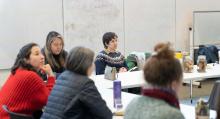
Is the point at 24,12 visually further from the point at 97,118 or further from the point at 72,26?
the point at 97,118

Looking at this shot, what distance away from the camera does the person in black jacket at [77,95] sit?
2.56 meters

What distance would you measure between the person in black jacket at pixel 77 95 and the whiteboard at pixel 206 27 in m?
5.05

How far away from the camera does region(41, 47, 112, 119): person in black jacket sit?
256cm

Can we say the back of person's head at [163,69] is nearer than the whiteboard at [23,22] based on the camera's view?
Yes

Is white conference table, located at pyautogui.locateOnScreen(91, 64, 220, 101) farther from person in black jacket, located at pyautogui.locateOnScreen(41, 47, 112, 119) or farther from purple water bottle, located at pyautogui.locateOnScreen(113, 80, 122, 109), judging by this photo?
person in black jacket, located at pyautogui.locateOnScreen(41, 47, 112, 119)

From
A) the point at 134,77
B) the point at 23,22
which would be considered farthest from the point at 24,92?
the point at 23,22

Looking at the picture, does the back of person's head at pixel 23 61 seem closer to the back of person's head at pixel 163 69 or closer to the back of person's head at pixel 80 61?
the back of person's head at pixel 80 61

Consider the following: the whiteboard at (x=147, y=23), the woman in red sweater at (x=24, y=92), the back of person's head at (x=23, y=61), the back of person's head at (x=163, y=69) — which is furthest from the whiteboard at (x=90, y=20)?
the back of person's head at (x=163, y=69)

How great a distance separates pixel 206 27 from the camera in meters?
7.47

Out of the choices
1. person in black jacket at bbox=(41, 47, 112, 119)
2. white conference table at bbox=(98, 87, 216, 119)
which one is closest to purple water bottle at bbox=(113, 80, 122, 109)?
white conference table at bbox=(98, 87, 216, 119)

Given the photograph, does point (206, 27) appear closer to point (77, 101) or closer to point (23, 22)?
point (23, 22)

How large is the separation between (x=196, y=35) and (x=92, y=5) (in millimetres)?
2286

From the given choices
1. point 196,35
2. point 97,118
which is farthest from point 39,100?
point 196,35

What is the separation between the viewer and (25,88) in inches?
120
